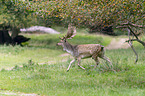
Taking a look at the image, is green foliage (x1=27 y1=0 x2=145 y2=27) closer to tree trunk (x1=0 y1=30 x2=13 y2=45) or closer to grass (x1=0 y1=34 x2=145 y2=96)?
grass (x1=0 y1=34 x2=145 y2=96)

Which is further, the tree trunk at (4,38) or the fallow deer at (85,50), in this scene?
the tree trunk at (4,38)

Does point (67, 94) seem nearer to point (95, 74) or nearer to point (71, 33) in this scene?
point (95, 74)

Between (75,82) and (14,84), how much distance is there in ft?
8.01

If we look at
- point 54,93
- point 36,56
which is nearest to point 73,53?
point 54,93

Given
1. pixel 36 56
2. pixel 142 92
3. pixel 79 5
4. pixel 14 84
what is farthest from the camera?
pixel 36 56

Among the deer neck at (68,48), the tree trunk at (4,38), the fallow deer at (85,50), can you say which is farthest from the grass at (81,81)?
the tree trunk at (4,38)

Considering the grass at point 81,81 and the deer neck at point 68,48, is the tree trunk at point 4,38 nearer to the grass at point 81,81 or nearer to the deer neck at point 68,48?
the grass at point 81,81

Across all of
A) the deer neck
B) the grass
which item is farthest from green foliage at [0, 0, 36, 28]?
the deer neck

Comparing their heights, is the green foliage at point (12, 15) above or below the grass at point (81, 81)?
above

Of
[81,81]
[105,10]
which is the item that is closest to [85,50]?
[105,10]

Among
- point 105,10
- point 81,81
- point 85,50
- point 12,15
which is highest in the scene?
point 105,10

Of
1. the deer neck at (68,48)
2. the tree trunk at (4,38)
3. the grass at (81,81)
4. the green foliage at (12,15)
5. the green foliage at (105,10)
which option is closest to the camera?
the grass at (81,81)

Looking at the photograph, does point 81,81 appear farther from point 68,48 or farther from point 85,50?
point 68,48

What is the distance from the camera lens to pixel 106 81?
32.1 feet
